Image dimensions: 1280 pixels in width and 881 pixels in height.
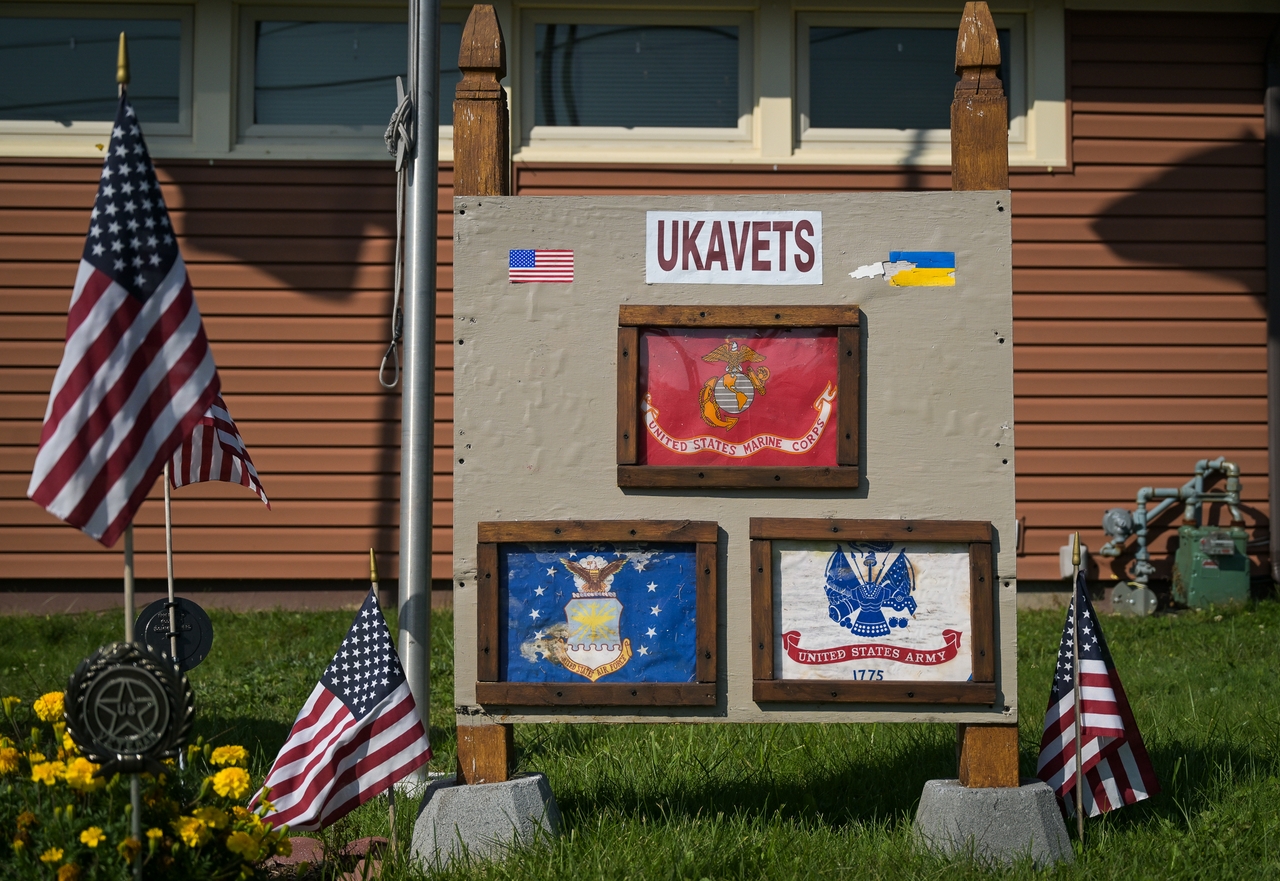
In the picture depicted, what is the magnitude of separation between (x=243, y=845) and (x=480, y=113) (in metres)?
2.49

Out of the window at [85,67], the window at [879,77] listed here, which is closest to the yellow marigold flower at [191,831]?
the window at [85,67]

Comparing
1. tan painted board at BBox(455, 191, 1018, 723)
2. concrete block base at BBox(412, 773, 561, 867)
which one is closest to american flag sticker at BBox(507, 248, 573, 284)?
tan painted board at BBox(455, 191, 1018, 723)

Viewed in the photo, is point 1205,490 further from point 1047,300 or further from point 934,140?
point 934,140

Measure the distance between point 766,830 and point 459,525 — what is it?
158cm

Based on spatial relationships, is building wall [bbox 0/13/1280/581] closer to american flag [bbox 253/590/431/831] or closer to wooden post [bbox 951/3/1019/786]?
american flag [bbox 253/590/431/831]

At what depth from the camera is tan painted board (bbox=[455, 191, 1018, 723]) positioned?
388 centimetres

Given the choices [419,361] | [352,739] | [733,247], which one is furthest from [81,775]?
[733,247]

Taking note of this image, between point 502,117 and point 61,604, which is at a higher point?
point 502,117

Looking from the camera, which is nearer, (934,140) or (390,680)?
(390,680)

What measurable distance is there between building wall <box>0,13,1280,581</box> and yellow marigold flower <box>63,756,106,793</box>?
5416mm

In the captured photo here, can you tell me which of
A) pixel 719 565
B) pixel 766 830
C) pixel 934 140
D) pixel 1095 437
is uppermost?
pixel 934 140

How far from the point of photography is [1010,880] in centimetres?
356

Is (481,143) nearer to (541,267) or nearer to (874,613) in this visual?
(541,267)

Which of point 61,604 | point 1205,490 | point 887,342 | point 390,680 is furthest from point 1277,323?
point 61,604
